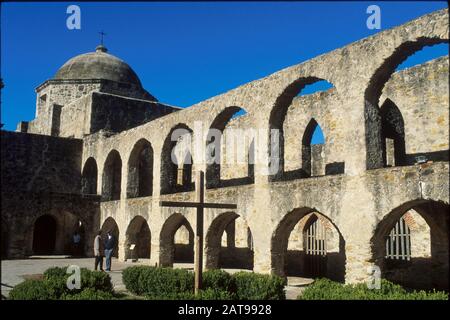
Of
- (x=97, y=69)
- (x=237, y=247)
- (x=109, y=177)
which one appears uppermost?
(x=97, y=69)

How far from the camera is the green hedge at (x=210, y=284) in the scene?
27.1 ft

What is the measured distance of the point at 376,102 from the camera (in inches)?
405

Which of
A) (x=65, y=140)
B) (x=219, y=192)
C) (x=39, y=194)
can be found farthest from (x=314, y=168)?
(x=65, y=140)

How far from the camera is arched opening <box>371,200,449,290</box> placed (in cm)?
1155

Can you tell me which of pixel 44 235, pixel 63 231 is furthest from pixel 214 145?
pixel 44 235

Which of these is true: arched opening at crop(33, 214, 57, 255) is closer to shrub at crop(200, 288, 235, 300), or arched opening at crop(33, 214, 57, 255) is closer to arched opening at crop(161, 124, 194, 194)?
arched opening at crop(161, 124, 194, 194)

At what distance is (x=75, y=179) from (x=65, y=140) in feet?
6.13

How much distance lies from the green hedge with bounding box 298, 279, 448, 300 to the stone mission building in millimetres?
2390

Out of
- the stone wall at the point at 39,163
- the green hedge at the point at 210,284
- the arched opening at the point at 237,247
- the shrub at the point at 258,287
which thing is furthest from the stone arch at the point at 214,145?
the stone wall at the point at 39,163

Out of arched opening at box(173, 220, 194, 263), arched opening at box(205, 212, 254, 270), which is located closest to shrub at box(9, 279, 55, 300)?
arched opening at box(205, 212, 254, 270)

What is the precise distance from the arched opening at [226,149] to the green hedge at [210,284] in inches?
201

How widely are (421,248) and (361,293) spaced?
6.76 meters

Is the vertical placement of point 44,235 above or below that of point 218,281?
above

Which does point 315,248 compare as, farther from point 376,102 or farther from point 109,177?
point 109,177
